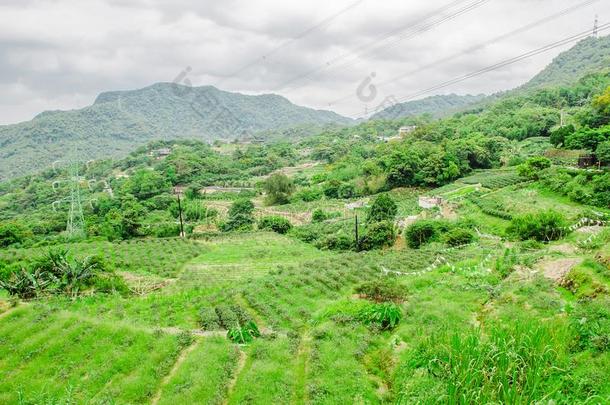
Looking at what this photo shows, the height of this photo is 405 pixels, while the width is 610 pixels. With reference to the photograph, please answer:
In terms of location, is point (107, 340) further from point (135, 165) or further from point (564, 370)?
point (135, 165)

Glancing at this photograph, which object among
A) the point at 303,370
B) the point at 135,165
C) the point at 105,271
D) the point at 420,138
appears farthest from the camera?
the point at 135,165

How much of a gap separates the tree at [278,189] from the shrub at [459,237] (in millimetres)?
45652

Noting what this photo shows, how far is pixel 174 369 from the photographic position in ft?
38.5

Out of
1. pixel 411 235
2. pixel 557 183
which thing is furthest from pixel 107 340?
pixel 557 183

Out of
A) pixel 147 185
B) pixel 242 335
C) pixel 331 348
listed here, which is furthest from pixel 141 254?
pixel 147 185

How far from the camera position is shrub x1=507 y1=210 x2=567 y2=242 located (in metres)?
28.4

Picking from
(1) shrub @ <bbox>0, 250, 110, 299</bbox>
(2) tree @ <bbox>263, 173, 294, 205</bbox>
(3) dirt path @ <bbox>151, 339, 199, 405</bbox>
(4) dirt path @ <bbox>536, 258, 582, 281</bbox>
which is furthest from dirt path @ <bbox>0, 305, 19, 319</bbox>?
(2) tree @ <bbox>263, 173, 294, 205</bbox>

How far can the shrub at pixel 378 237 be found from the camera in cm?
3859

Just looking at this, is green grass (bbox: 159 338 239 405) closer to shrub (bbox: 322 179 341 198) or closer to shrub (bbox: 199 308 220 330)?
shrub (bbox: 199 308 220 330)

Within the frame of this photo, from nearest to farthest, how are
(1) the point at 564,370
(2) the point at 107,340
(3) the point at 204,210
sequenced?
(1) the point at 564,370 < (2) the point at 107,340 < (3) the point at 204,210

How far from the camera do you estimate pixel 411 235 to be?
37.9 m

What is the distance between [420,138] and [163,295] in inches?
3155

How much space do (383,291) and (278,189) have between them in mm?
61180

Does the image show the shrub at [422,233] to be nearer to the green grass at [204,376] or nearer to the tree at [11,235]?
the green grass at [204,376]
